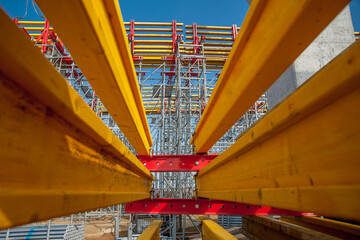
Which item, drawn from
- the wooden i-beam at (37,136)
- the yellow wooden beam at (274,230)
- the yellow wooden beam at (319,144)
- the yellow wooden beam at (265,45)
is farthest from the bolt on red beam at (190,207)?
the wooden i-beam at (37,136)

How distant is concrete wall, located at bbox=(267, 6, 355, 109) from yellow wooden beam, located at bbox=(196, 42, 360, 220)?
3592 millimetres

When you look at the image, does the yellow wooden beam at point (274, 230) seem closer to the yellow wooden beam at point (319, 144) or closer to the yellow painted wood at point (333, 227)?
the yellow painted wood at point (333, 227)

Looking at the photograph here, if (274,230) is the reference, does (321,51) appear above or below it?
above

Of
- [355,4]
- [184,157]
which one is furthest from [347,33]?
[184,157]

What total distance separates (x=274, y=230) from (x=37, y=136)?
2.72 m

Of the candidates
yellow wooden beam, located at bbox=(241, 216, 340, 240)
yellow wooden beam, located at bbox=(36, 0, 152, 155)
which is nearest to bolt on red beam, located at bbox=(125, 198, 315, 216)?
yellow wooden beam, located at bbox=(241, 216, 340, 240)

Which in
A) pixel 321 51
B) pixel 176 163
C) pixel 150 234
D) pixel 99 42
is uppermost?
pixel 321 51

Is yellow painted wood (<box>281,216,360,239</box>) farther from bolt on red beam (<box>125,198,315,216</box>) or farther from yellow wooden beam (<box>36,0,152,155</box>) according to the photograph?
yellow wooden beam (<box>36,0,152,155</box>)

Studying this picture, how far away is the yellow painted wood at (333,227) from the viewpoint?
6.82 feet

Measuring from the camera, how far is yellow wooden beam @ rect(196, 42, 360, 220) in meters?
0.64

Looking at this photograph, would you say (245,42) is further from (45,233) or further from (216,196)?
(45,233)

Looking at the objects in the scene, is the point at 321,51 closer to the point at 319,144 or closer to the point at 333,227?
the point at 333,227

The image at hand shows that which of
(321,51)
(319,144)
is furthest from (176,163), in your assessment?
(321,51)

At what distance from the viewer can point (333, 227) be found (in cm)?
234
